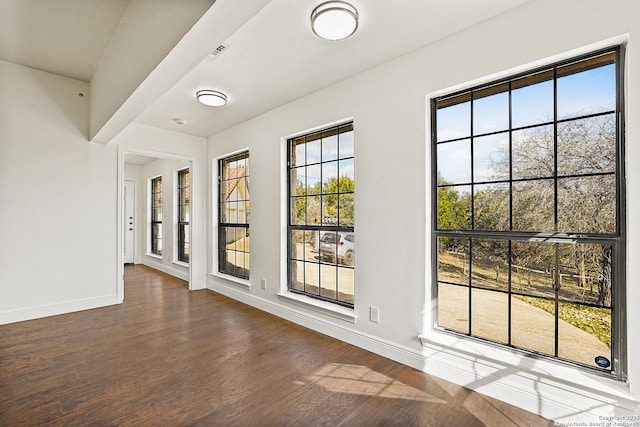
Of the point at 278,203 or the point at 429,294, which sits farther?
the point at 278,203

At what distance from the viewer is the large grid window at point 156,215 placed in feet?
22.9


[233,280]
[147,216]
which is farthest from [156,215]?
[233,280]

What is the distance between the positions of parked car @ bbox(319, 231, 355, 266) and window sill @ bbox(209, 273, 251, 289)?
4.69 ft

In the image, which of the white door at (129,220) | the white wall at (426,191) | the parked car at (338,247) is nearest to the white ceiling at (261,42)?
the white wall at (426,191)

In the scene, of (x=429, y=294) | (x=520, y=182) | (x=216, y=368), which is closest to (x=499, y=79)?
(x=520, y=182)

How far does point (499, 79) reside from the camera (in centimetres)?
213

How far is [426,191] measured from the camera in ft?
7.82

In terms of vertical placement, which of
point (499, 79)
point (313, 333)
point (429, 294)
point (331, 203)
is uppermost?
point (499, 79)

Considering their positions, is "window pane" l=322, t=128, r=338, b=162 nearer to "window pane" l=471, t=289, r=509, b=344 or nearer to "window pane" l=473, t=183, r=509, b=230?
"window pane" l=473, t=183, r=509, b=230

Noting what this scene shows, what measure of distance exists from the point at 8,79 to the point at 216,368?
3967 millimetres

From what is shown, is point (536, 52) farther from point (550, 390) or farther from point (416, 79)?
point (550, 390)

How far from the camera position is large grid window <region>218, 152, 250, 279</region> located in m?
4.48

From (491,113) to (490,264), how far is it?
1098 mm

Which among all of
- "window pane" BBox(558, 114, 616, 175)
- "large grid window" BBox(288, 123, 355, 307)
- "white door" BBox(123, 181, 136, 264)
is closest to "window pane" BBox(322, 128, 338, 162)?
"large grid window" BBox(288, 123, 355, 307)
